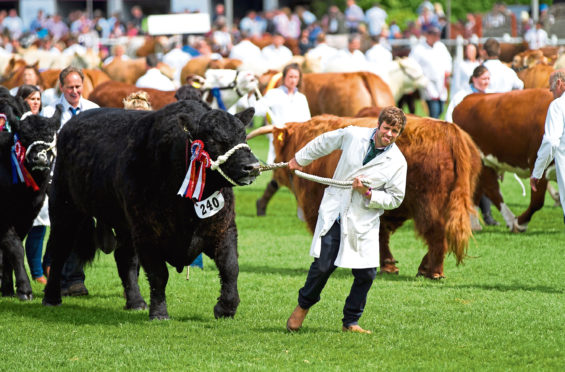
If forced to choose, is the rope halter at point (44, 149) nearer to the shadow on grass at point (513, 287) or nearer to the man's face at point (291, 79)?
the shadow on grass at point (513, 287)

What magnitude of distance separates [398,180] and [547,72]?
9.38 m

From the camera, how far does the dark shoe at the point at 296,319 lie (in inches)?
289

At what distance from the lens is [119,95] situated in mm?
17562

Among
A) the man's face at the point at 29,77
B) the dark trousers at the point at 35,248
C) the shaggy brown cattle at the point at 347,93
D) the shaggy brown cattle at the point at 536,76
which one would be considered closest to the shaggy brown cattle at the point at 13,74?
the shaggy brown cattle at the point at 347,93

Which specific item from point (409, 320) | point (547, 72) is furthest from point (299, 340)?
point (547, 72)

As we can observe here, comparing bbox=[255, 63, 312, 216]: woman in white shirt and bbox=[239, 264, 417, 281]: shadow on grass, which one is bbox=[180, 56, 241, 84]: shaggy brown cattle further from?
bbox=[239, 264, 417, 281]: shadow on grass

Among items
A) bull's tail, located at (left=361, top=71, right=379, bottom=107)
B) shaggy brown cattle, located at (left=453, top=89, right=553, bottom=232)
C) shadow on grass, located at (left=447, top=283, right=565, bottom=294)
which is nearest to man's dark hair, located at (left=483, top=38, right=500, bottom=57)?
bull's tail, located at (left=361, top=71, right=379, bottom=107)

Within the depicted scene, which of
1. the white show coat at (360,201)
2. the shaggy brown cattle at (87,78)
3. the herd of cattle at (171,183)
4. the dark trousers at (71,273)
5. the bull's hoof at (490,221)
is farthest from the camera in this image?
the shaggy brown cattle at (87,78)

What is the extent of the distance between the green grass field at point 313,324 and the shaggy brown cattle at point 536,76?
4.74 m

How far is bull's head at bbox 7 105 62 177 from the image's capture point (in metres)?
8.74

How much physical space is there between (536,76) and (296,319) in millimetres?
9649

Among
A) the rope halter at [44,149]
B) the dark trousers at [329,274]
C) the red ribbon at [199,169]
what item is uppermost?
the red ribbon at [199,169]

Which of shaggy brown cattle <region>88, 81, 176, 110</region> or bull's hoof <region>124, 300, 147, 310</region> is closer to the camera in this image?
bull's hoof <region>124, 300, 147, 310</region>

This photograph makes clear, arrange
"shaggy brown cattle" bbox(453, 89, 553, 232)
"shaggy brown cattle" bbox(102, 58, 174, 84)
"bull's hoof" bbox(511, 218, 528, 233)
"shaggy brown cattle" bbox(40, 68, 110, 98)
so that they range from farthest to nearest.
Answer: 1. "shaggy brown cattle" bbox(102, 58, 174, 84)
2. "shaggy brown cattle" bbox(40, 68, 110, 98)
3. "bull's hoof" bbox(511, 218, 528, 233)
4. "shaggy brown cattle" bbox(453, 89, 553, 232)
